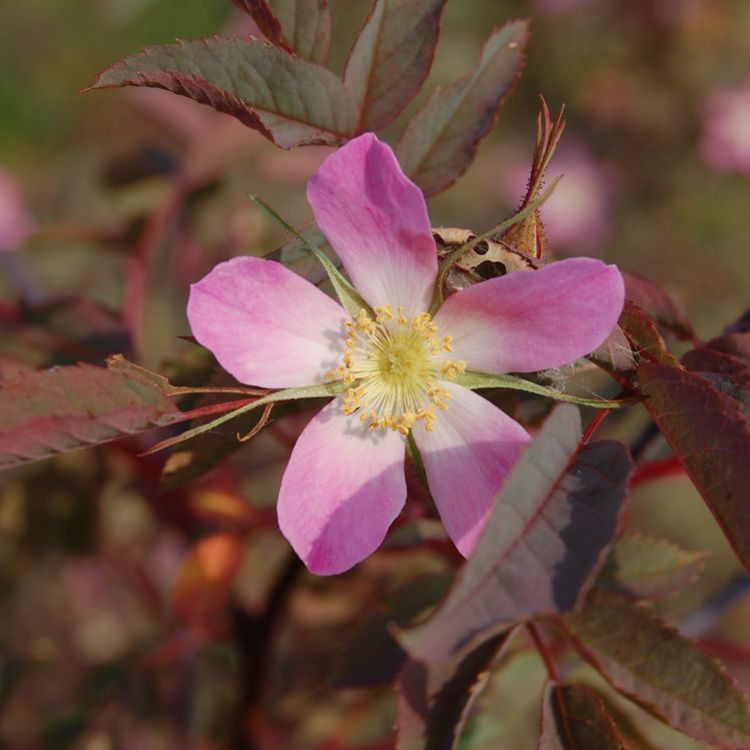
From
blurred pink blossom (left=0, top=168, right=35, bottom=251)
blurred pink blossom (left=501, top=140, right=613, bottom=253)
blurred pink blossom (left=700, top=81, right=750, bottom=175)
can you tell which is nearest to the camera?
blurred pink blossom (left=0, top=168, right=35, bottom=251)

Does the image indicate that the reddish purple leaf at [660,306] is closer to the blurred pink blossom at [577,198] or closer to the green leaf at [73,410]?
the green leaf at [73,410]

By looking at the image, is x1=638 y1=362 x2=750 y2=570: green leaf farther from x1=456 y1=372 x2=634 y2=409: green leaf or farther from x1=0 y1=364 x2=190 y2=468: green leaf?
x1=0 y1=364 x2=190 y2=468: green leaf

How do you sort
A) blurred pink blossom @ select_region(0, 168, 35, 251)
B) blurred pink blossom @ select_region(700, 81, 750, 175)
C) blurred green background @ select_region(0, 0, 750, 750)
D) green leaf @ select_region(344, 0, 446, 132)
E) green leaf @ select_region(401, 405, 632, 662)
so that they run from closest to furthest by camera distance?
green leaf @ select_region(401, 405, 632, 662) < green leaf @ select_region(344, 0, 446, 132) < blurred green background @ select_region(0, 0, 750, 750) < blurred pink blossom @ select_region(0, 168, 35, 251) < blurred pink blossom @ select_region(700, 81, 750, 175)

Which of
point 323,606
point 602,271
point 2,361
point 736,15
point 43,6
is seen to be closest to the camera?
point 602,271

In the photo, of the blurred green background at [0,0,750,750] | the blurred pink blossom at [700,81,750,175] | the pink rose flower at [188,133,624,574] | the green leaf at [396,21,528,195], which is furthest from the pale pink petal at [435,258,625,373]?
the blurred pink blossom at [700,81,750,175]

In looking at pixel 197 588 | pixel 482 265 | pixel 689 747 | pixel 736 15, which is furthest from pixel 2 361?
pixel 736 15

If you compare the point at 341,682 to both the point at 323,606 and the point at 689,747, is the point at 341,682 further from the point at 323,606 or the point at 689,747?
the point at 689,747
